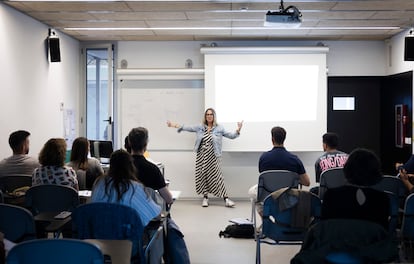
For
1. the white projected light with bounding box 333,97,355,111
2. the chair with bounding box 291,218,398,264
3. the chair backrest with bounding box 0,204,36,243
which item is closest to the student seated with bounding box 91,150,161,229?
the chair backrest with bounding box 0,204,36,243

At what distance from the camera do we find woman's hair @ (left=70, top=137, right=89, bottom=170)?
14.3ft

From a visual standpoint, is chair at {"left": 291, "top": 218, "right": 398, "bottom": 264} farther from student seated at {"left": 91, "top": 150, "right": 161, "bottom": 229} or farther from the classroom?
the classroom

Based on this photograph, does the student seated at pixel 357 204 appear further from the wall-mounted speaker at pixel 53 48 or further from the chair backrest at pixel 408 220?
the wall-mounted speaker at pixel 53 48

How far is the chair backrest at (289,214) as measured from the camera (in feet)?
11.4

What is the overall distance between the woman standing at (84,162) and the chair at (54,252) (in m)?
2.50

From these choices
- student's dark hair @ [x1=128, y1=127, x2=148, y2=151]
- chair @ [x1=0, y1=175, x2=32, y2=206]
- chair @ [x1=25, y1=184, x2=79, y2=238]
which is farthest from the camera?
chair @ [x1=0, y1=175, x2=32, y2=206]

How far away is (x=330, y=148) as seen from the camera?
4906mm

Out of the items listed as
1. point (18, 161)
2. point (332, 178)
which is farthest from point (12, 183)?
point (332, 178)

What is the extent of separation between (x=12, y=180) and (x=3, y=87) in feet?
5.35

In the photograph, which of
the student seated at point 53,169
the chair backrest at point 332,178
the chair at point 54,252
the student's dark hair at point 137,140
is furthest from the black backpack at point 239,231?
the chair at point 54,252

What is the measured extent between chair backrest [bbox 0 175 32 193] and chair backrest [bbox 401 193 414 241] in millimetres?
3018

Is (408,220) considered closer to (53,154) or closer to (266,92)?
(53,154)

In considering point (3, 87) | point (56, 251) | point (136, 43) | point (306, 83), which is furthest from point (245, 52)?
point (56, 251)

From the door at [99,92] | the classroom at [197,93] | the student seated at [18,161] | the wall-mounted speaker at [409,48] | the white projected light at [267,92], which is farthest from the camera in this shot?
the door at [99,92]
